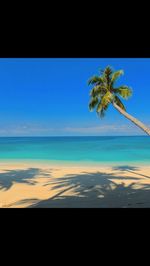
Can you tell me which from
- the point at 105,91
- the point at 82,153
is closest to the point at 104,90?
the point at 105,91

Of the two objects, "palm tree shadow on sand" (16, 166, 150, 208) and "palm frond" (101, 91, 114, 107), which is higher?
"palm frond" (101, 91, 114, 107)

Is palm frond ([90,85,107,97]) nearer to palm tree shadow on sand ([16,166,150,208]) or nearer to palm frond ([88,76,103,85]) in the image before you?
palm frond ([88,76,103,85])

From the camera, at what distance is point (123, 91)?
48.4 ft

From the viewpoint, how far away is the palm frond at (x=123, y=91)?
1470cm

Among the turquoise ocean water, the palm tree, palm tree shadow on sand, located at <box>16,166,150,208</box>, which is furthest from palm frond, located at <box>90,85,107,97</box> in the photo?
→ the turquoise ocean water

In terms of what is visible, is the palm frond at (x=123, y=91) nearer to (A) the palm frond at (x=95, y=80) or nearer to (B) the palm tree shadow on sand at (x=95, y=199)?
(A) the palm frond at (x=95, y=80)

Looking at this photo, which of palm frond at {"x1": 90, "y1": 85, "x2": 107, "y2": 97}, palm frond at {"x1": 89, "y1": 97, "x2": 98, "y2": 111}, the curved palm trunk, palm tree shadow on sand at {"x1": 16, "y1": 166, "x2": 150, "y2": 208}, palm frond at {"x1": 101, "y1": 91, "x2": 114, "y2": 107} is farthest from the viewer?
palm frond at {"x1": 89, "y1": 97, "x2": 98, "y2": 111}

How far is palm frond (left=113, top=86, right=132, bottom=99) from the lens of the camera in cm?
1470

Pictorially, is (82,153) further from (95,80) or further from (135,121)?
(135,121)

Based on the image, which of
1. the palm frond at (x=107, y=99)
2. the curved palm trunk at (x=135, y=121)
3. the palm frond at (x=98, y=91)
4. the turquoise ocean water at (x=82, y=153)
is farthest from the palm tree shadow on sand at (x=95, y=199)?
the turquoise ocean water at (x=82, y=153)
